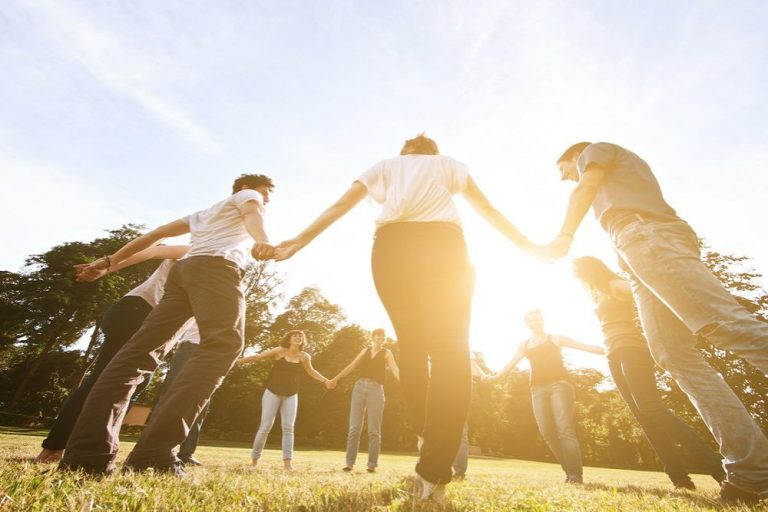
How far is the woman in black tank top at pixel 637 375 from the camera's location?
4.44 m

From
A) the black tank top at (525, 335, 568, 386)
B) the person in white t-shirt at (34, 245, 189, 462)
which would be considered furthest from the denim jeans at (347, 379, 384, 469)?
the person in white t-shirt at (34, 245, 189, 462)

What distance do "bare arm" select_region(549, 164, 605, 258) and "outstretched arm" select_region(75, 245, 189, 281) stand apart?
4027 millimetres

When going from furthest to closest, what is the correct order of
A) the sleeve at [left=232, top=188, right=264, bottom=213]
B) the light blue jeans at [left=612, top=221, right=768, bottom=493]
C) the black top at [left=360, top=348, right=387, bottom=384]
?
the black top at [left=360, top=348, right=387, bottom=384], the sleeve at [left=232, top=188, right=264, bottom=213], the light blue jeans at [left=612, top=221, right=768, bottom=493]

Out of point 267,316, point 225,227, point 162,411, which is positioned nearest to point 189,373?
point 162,411

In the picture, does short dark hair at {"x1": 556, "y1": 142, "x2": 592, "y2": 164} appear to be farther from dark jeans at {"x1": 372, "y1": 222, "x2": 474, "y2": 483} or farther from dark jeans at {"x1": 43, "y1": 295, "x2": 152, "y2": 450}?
dark jeans at {"x1": 43, "y1": 295, "x2": 152, "y2": 450}

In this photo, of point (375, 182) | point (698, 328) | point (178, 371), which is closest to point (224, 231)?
point (375, 182)

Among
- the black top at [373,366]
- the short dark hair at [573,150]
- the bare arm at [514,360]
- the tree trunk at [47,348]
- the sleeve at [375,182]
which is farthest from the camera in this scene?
the tree trunk at [47,348]

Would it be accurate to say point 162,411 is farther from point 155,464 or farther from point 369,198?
point 369,198

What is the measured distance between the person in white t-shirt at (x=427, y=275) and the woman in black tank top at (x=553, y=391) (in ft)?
12.8

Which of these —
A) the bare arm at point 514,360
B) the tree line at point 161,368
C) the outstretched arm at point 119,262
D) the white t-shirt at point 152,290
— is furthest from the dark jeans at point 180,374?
the tree line at point 161,368

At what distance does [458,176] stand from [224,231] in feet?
7.25

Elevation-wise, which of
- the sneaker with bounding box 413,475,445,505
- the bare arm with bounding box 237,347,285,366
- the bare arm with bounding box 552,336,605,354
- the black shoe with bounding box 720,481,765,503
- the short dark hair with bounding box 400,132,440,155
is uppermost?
the short dark hair with bounding box 400,132,440,155

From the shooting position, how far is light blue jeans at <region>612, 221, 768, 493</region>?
8.96 ft

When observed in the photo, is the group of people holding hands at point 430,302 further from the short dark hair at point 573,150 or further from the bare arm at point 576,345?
the bare arm at point 576,345
